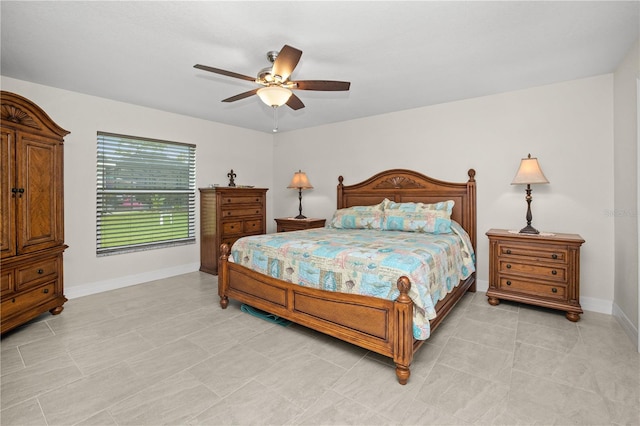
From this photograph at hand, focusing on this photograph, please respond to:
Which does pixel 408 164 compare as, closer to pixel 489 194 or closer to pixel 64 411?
pixel 489 194

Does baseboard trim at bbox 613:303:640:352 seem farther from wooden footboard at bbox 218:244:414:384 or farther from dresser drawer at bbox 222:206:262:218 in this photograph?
dresser drawer at bbox 222:206:262:218

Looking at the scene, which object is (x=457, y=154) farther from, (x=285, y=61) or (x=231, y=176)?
(x=231, y=176)

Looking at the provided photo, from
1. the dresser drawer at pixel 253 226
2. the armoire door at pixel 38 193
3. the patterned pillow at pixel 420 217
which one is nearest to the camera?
the armoire door at pixel 38 193

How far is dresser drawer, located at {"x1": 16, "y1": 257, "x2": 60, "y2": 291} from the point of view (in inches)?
108

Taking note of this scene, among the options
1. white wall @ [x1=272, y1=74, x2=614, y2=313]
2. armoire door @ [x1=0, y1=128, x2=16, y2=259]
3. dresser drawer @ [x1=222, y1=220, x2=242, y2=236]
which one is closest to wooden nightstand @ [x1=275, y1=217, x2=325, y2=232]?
dresser drawer @ [x1=222, y1=220, x2=242, y2=236]

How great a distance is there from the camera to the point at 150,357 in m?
2.33

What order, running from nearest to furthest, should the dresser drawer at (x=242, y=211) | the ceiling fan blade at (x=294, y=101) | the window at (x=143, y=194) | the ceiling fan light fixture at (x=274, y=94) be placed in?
Answer: the ceiling fan light fixture at (x=274, y=94), the ceiling fan blade at (x=294, y=101), the window at (x=143, y=194), the dresser drawer at (x=242, y=211)

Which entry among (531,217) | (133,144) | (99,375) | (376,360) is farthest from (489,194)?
(133,144)

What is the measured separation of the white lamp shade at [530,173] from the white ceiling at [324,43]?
0.89 metres

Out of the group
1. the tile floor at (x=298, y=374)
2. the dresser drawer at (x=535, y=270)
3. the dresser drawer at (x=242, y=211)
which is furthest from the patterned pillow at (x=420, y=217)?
the dresser drawer at (x=242, y=211)

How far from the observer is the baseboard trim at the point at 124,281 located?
3732 millimetres

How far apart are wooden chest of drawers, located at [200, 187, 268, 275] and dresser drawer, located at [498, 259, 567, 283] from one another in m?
3.73

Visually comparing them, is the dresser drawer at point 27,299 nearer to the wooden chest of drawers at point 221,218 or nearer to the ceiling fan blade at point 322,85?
the wooden chest of drawers at point 221,218

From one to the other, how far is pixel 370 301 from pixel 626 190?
2643 mm
